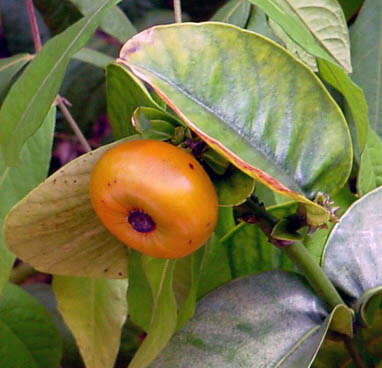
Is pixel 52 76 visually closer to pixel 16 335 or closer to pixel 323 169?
pixel 323 169

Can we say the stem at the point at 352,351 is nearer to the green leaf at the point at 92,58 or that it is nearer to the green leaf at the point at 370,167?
the green leaf at the point at 370,167

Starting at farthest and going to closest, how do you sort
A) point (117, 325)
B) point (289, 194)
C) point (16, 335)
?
point (16, 335) → point (117, 325) → point (289, 194)

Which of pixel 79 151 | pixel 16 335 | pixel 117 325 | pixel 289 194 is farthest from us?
pixel 79 151

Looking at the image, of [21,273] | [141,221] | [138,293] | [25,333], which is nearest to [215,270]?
[138,293]

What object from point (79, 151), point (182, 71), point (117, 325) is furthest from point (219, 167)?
point (79, 151)

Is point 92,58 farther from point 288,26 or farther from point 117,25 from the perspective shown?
point 288,26

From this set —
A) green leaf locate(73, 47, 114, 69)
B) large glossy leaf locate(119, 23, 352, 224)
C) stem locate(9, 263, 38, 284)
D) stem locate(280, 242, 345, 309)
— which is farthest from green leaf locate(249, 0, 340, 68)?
stem locate(9, 263, 38, 284)
